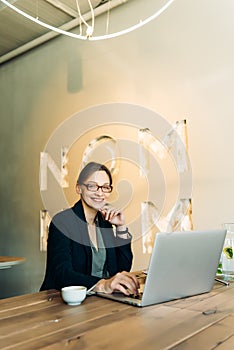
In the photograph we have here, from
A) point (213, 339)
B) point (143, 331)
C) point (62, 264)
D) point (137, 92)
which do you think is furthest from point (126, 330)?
point (137, 92)

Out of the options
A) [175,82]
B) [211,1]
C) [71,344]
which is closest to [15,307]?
Result: [71,344]

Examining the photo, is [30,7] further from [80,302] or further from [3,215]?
[80,302]

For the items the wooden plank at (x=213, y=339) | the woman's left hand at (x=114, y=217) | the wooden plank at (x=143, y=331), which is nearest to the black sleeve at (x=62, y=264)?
the woman's left hand at (x=114, y=217)

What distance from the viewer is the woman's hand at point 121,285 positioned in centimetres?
123

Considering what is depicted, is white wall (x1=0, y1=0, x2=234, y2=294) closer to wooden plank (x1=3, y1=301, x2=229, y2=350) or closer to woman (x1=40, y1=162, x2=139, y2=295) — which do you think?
woman (x1=40, y1=162, x2=139, y2=295)

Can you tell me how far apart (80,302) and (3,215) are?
2936 millimetres

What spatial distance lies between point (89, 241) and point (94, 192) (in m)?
0.28

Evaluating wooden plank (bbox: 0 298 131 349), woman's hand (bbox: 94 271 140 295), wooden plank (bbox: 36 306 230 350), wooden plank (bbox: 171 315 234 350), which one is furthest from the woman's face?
wooden plank (bbox: 171 315 234 350)

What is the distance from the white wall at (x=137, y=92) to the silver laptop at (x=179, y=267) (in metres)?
0.98

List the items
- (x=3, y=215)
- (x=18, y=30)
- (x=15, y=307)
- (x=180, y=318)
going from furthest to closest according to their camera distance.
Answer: (x=3, y=215) → (x=18, y=30) → (x=15, y=307) → (x=180, y=318)

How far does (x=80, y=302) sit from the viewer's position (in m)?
1.14

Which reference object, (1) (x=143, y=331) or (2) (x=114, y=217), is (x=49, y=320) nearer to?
(1) (x=143, y=331)

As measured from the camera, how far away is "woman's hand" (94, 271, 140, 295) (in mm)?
1226

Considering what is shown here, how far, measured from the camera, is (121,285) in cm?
124
